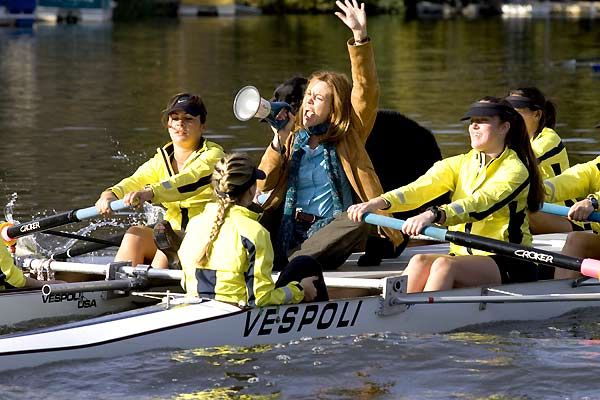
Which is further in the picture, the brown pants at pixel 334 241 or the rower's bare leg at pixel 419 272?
the brown pants at pixel 334 241

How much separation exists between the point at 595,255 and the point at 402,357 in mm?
2036

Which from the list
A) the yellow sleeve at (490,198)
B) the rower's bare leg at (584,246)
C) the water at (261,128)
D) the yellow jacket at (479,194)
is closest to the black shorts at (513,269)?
the yellow jacket at (479,194)

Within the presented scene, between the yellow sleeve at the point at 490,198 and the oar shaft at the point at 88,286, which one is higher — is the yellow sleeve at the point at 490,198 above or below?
above

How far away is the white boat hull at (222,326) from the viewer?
8.29 m

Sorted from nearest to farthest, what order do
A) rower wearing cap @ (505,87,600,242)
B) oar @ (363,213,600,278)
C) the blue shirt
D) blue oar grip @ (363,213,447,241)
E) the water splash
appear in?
oar @ (363,213,600,278) → blue oar grip @ (363,213,447,241) → the blue shirt → rower wearing cap @ (505,87,600,242) → the water splash

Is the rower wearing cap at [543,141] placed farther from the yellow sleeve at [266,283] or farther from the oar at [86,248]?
the oar at [86,248]

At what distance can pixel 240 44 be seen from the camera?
5091 centimetres

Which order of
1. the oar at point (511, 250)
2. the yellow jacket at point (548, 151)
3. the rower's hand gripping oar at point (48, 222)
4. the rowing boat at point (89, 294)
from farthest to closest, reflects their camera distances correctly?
the yellow jacket at point (548, 151) → the rower's hand gripping oar at point (48, 222) → the rowing boat at point (89, 294) → the oar at point (511, 250)

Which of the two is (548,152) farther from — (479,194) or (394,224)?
(394,224)

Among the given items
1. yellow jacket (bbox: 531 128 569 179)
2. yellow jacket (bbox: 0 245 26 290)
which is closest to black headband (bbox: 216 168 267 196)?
yellow jacket (bbox: 0 245 26 290)

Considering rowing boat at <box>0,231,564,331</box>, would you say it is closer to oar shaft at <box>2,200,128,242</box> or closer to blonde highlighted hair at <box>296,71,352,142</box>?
oar shaft at <box>2,200,128,242</box>

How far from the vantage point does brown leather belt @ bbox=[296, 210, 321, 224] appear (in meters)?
9.97

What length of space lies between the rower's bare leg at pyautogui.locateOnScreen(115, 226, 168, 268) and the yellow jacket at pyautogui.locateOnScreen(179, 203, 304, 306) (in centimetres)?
158

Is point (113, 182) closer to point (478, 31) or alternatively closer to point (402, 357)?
point (402, 357)
